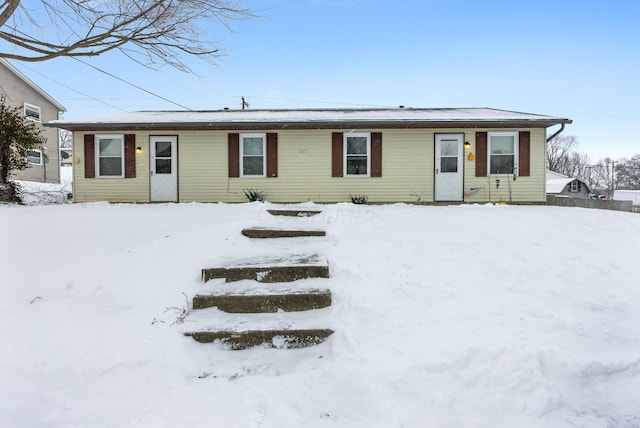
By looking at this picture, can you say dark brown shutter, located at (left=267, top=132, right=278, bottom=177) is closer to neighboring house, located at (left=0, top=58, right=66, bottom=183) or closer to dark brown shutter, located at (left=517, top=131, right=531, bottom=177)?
dark brown shutter, located at (left=517, top=131, right=531, bottom=177)

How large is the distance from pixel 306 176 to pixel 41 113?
19.2 metres

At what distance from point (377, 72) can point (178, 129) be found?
14757 mm

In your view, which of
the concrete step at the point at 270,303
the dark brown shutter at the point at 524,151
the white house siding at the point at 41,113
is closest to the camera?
the concrete step at the point at 270,303

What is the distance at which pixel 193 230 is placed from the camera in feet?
17.0

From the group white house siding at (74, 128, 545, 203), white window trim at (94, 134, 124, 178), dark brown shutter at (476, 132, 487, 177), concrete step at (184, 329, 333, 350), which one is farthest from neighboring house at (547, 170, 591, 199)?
concrete step at (184, 329, 333, 350)

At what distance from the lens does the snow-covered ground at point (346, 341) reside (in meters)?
2.04

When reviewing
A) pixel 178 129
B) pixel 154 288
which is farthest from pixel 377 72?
pixel 154 288

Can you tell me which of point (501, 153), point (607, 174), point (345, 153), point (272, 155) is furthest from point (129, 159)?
point (607, 174)

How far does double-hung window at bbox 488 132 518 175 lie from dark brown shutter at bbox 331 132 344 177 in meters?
4.62

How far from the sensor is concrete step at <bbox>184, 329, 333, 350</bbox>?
105 inches

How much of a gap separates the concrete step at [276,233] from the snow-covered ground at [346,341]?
0.86ft

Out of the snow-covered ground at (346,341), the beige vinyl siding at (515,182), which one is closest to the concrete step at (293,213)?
the snow-covered ground at (346,341)

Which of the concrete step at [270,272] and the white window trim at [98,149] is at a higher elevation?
the white window trim at [98,149]

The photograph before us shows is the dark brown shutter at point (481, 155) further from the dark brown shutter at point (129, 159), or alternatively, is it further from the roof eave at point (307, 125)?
the dark brown shutter at point (129, 159)
